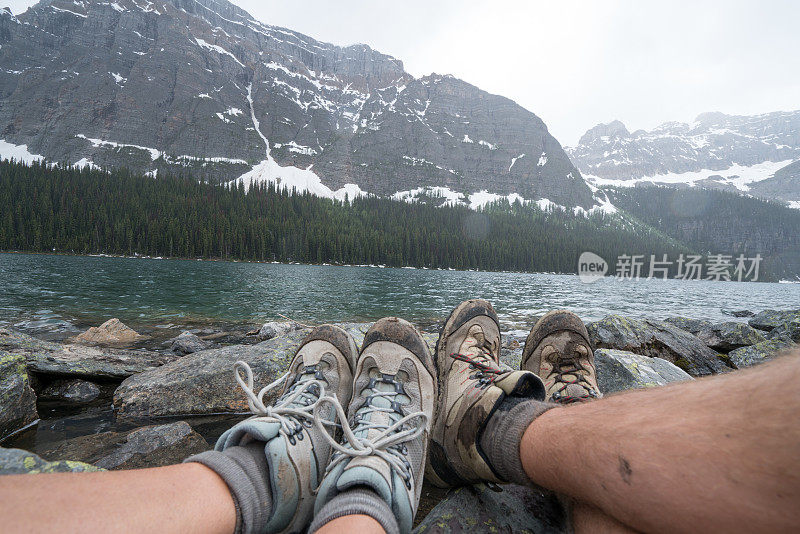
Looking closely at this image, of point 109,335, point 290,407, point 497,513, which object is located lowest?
point 109,335

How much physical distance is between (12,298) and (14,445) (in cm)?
1611

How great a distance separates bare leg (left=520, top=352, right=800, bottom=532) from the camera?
2.40 ft

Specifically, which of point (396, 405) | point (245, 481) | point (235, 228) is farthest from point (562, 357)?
point (235, 228)

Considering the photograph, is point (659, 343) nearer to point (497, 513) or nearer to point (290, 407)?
point (497, 513)

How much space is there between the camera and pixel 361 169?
16500 cm

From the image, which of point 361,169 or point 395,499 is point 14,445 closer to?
point 395,499

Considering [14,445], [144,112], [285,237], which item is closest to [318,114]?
[144,112]

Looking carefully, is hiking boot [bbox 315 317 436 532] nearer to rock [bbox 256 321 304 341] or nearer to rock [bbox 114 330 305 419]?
rock [bbox 114 330 305 419]

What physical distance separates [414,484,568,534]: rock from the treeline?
70.4 m

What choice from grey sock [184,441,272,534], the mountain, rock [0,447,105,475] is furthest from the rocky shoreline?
the mountain

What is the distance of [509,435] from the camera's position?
147cm

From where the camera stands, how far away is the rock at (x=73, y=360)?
3701 millimetres

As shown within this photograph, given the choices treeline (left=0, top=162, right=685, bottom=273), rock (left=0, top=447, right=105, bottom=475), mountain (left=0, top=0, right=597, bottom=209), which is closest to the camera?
rock (left=0, top=447, right=105, bottom=475)

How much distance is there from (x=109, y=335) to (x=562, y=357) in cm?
945
